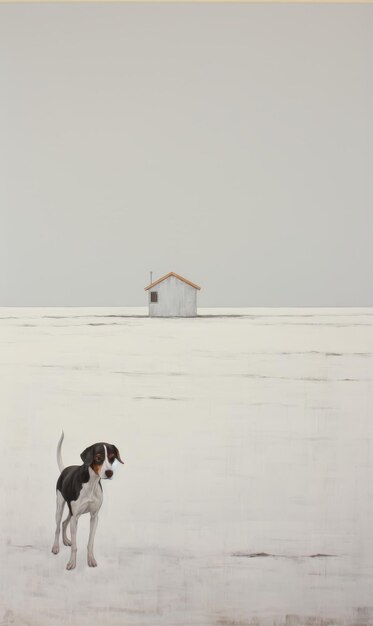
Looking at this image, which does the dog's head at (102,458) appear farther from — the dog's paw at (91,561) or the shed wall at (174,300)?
the shed wall at (174,300)

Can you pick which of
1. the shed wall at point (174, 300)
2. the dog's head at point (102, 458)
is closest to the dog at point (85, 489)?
the dog's head at point (102, 458)

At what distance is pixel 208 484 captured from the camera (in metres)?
1.74

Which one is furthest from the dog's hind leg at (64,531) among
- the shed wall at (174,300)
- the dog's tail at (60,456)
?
the shed wall at (174,300)

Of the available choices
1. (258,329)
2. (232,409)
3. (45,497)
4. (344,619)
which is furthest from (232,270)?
(344,619)

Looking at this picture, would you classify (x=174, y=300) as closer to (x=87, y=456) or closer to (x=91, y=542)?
(x=87, y=456)

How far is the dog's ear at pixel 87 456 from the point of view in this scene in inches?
67.7

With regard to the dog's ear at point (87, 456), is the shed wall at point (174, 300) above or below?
above

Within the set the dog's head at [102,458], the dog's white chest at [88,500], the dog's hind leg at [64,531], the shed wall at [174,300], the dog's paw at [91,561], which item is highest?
the shed wall at [174,300]

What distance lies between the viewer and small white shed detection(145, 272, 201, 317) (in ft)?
5.90

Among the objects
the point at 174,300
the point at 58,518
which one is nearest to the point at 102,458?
the point at 58,518

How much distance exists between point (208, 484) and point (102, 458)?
26 cm

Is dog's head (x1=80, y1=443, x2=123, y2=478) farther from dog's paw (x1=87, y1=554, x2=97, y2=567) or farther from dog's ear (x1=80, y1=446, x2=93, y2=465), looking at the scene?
dog's paw (x1=87, y1=554, x2=97, y2=567)

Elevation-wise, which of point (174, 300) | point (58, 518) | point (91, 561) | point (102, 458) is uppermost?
point (174, 300)

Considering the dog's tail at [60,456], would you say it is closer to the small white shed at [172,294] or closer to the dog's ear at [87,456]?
the dog's ear at [87,456]
